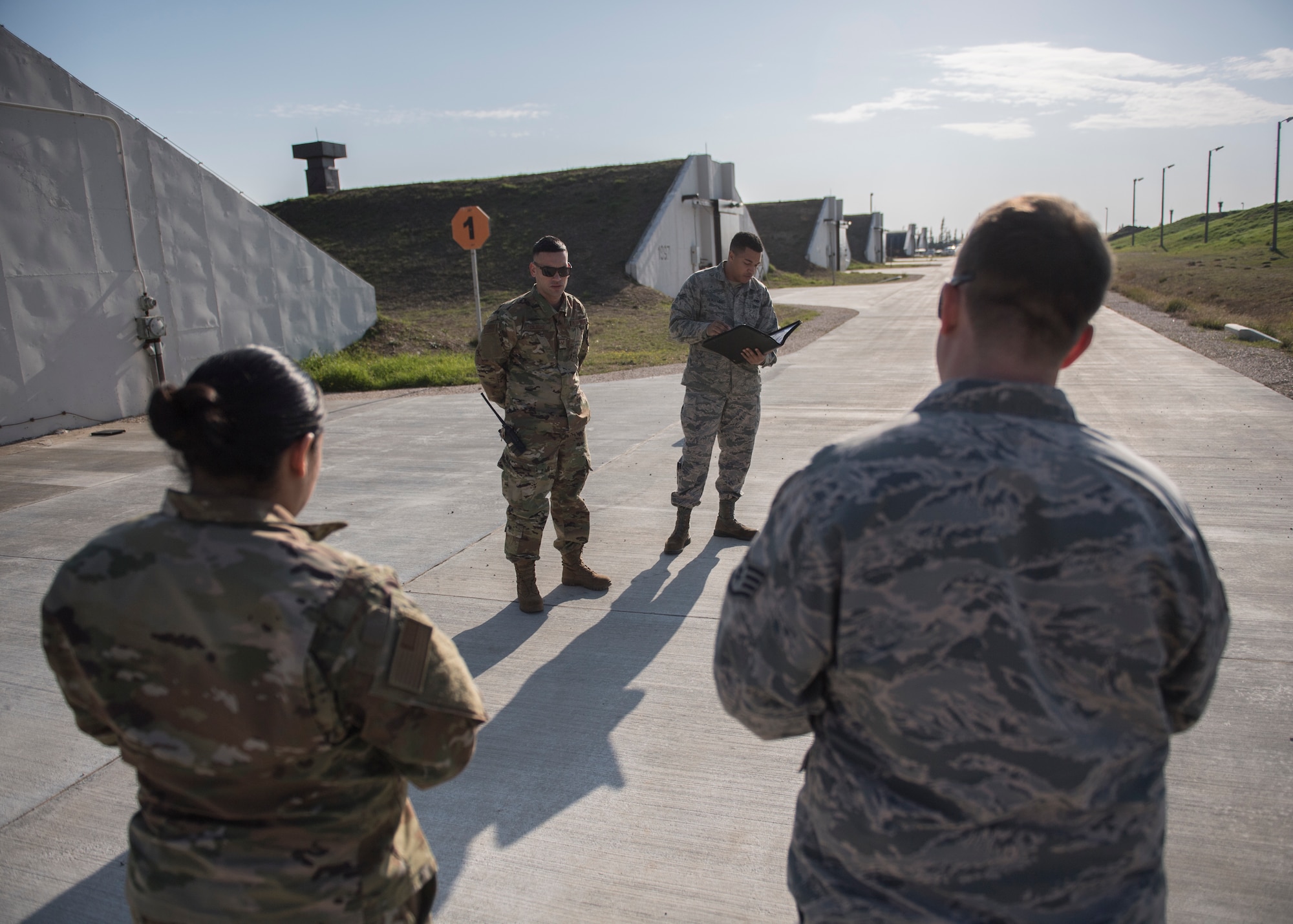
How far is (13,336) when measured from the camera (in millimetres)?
9242

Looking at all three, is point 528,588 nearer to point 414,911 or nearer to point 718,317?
point 718,317

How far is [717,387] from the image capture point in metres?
5.42

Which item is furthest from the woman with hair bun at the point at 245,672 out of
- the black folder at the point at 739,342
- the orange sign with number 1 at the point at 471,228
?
the orange sign with number 1 at the point at 471,228

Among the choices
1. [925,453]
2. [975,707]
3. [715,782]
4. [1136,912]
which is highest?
[925,453]

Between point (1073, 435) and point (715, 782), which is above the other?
point (1073, 435)

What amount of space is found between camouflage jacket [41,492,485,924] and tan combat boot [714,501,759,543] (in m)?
4.23

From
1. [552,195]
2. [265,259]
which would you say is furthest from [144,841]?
[552,195]

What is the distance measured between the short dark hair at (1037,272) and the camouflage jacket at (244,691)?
0.97 metres

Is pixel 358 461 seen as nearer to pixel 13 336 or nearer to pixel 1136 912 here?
pixel 13 336

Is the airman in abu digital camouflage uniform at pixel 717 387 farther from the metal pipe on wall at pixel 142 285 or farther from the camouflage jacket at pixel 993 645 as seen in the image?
the metal pipe on wall at pixel 142 285

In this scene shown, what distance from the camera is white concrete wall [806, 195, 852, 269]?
5531 centimetres

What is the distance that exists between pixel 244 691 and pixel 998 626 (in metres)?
1.06

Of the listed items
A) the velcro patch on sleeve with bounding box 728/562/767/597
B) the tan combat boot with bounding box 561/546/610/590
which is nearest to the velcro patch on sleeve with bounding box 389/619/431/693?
the velcro patch on sleeve with bounding box 728/562/767/597

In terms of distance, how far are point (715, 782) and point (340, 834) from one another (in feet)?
6.02
